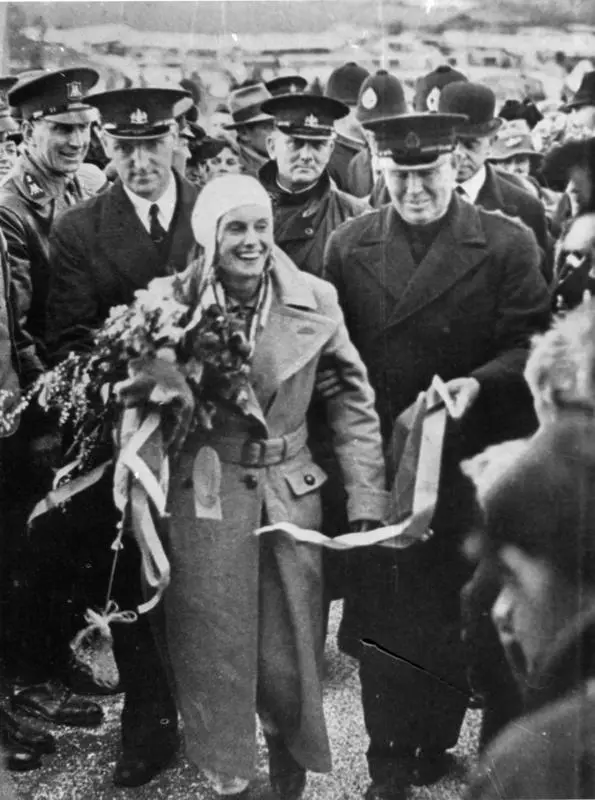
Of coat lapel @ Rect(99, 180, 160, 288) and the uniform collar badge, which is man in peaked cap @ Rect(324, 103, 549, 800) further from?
the uniform collar badge

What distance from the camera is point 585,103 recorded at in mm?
3453

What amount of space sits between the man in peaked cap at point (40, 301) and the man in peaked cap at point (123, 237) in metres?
0.08

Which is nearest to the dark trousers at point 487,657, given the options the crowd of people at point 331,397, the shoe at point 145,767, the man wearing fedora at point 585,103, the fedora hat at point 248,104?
the crowd of people at point 331,397

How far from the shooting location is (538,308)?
356 cm

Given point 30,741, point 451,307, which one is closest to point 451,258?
point 451,307

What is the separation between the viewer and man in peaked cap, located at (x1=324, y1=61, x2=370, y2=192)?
358 centimetres

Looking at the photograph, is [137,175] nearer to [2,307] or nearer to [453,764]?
[2,307]

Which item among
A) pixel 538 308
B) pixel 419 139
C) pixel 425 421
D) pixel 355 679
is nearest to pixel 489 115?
pixel 419 139

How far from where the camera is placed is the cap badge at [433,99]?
11.6ft

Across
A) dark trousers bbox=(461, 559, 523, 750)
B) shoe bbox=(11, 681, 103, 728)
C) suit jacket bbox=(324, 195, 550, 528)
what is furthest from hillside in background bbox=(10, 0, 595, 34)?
shoe bbox=(11, 681, 103, 728)

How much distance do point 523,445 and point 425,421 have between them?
320mm

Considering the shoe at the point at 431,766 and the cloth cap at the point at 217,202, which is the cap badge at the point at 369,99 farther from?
the shoe at the point at 431,766

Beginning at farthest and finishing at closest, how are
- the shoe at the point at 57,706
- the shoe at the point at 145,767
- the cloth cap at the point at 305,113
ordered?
the shoe at the point at 57,706, the shoe at the point at 145,767, the cloth cap at the point at 305,113

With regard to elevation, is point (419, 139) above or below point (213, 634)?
above
